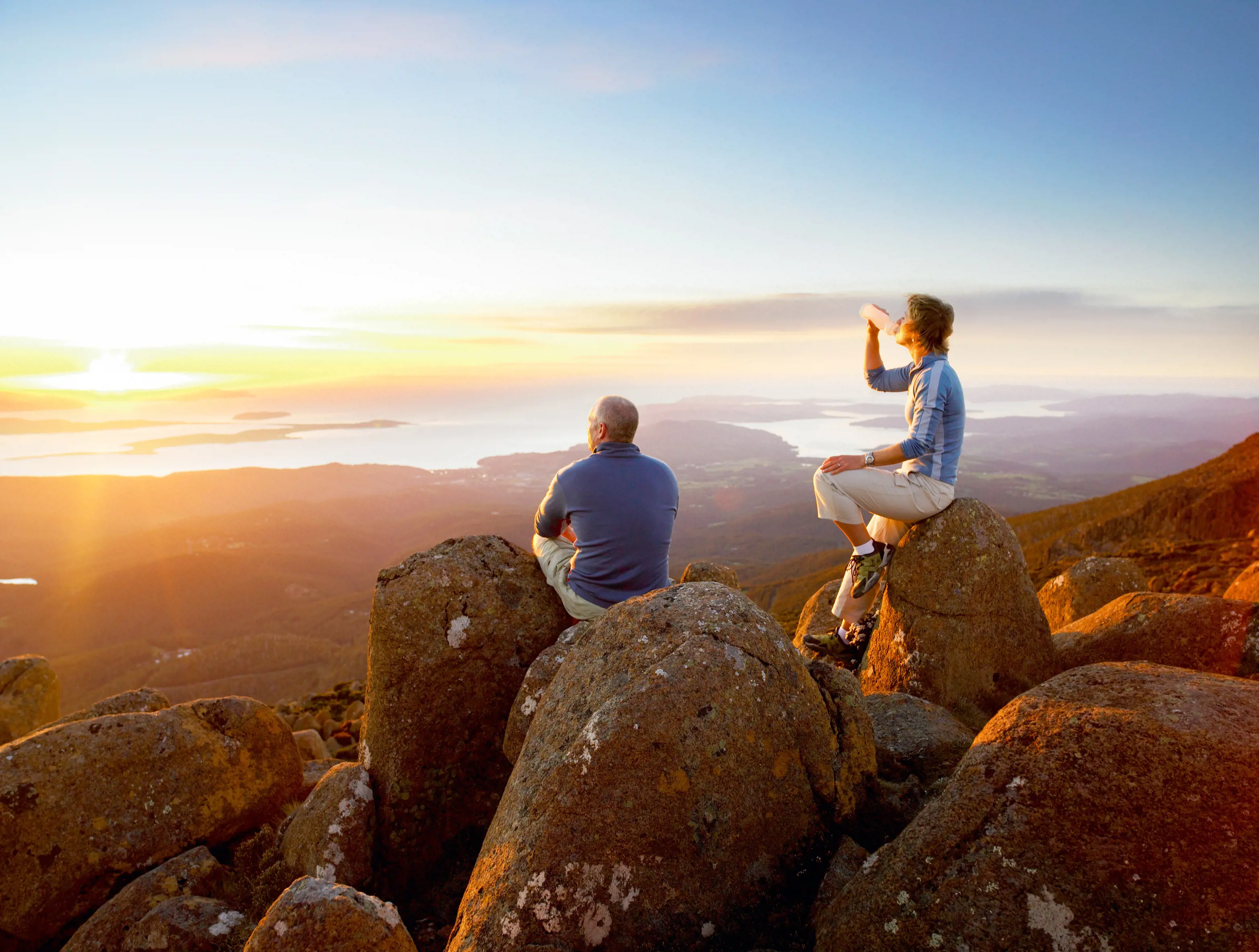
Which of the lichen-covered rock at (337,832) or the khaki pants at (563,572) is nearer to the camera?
the lichen-covered rock at (337,832)

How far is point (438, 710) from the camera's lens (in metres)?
8.53

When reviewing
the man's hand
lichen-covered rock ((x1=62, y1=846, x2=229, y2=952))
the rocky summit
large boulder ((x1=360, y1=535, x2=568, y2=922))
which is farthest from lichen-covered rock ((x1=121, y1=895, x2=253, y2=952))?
the man's hand

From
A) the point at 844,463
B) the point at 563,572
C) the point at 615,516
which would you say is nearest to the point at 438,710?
the point at 563,572

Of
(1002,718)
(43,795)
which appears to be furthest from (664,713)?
(43,795)

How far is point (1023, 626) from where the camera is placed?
9125 millimetres

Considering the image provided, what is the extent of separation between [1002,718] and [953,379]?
4724mm

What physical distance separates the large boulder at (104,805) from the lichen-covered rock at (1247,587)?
1387 cm

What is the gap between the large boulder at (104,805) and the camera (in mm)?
7820

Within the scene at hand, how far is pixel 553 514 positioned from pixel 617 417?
1563mm

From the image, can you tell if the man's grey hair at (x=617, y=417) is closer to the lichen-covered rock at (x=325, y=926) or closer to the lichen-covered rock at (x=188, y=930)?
the lichen-covered rock at (x=325, y=926)

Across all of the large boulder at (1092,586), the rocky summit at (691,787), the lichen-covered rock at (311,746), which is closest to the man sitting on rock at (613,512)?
the rocky summit at (691,787)

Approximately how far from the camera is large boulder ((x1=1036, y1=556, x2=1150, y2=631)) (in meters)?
12.5

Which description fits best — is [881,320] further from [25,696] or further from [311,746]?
[25,696]

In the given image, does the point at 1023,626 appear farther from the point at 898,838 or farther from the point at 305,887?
the point at 305,887
